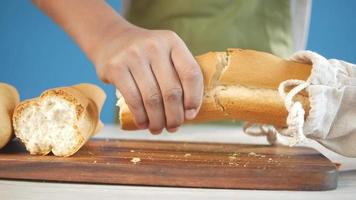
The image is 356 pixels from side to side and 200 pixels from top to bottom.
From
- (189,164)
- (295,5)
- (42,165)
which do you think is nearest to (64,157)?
(42,165)

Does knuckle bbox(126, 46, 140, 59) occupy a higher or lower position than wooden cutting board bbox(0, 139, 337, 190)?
higher

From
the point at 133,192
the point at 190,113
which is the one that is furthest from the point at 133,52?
the point at 133,192

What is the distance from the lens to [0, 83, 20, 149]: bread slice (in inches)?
37.1

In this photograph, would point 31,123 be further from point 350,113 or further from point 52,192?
point 350,113

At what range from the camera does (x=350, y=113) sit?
93cm

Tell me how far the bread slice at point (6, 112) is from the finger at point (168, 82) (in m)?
0.27

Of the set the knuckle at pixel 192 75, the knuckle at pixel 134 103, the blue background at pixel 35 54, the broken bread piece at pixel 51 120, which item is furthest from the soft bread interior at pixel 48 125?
the blue background at pixel 35 54

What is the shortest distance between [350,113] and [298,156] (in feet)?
0.37

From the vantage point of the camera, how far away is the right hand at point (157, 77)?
88cm

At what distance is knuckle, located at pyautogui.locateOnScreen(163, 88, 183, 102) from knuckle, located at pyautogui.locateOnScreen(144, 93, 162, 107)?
1 cm

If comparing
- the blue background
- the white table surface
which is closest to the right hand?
the white table surface

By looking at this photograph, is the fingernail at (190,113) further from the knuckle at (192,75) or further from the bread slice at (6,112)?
the bread slice at (6,112)

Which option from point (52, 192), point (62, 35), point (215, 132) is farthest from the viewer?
point (62, 35)

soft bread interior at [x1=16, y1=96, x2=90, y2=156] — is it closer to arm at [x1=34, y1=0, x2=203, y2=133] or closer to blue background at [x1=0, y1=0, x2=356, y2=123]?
arm at [x1=34, y1=0, x2=203, y2=133]
